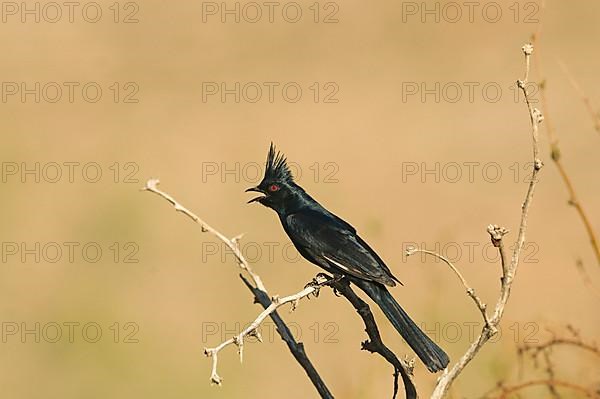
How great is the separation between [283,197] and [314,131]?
9650 millimetres

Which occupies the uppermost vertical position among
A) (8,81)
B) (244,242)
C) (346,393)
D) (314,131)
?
(8,81)

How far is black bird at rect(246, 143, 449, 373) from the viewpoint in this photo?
→ 3.93 metres

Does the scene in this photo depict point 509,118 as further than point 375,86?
No

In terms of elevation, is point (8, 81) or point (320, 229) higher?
point (8, 81)

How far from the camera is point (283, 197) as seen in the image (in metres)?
5.12

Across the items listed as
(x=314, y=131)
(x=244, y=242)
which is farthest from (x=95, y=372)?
(x=314, y=131)

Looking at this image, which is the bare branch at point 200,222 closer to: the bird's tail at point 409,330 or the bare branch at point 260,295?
the bare branch at point 260,295

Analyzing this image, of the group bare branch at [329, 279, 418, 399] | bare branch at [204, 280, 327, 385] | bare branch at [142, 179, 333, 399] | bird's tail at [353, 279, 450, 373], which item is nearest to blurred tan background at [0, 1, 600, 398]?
bird's tail at [353, 279, 450, 373]

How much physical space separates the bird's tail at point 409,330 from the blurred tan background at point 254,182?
0.26ft

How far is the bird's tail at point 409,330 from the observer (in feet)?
12.3

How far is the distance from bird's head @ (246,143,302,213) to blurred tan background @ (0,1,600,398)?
0.40m

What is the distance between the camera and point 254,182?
12.5 metres

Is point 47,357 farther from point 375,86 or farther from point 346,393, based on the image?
point 375,86

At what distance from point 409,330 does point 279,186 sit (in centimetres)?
127
